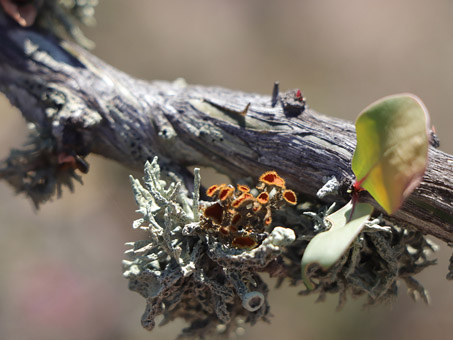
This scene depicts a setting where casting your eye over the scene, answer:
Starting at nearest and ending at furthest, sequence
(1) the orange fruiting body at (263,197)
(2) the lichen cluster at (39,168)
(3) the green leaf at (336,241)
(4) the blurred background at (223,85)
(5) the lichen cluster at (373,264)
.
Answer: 1. (3) the green leaf at (336,241)
2. (1) the orange fruiting body at (263,197)
3. (5) the lichen cluster at (373,264)
4. (2) the lichen cluster at (39,168)
5. (4) the blurred background at (223,85)

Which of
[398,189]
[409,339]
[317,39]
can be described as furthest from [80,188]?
[398,189]

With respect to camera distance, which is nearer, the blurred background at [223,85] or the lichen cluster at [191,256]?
the lichen cluster at [191,256]

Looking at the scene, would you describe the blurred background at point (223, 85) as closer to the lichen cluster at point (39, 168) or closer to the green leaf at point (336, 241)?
the lichen cluster at point (39, 168)

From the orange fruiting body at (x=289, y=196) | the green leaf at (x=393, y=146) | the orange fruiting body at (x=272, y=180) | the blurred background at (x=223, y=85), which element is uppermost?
the green leaf at (x=393, y=146)

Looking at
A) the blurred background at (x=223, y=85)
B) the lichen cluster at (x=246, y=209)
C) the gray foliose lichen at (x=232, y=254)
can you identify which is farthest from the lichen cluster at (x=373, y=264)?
the blurred background at (x=223, y=85)

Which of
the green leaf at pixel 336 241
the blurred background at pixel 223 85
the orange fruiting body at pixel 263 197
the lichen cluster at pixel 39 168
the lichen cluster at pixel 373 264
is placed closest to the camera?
the green leaf at pixel 336 241

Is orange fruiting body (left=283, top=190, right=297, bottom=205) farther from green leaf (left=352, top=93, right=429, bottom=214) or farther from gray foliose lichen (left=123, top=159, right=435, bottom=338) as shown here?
green leaf (left=352, top=93, right=429, bottom=214)

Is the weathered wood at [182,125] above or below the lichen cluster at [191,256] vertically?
above
